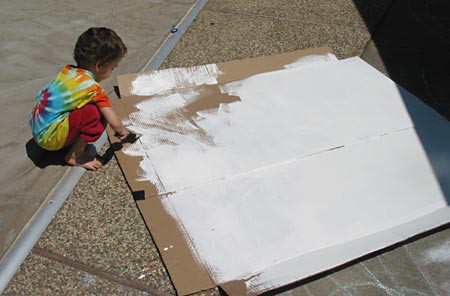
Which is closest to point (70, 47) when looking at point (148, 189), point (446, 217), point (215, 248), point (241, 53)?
point (241, 53)

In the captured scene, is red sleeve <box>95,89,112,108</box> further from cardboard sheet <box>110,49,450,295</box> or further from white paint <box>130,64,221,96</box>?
white paint <box>130,64,221,96</box>

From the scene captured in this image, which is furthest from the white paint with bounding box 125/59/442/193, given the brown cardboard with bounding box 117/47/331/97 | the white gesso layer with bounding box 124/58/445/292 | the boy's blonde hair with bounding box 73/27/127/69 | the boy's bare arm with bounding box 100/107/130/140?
the boy's blonde hair with bounding box 73/27/127/69

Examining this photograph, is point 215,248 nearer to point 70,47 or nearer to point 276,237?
point 276,237

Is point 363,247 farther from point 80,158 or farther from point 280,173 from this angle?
point 80,158

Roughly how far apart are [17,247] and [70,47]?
2.08m

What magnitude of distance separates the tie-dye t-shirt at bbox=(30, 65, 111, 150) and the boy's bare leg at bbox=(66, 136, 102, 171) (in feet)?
0.34

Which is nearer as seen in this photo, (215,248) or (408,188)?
(215,248)

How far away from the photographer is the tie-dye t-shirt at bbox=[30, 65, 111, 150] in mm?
2324

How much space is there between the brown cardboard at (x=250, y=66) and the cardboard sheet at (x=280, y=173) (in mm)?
88

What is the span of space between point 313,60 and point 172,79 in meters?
1.12

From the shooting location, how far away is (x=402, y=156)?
104 inches

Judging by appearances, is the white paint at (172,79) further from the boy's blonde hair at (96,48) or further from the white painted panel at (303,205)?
the white painted panel at (303,205)

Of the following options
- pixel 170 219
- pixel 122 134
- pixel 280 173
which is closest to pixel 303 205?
pixel 280 173

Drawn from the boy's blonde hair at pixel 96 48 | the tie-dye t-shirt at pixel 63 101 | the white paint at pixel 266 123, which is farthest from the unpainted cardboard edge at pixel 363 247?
the boy's blonde hair at pixel 96 48
